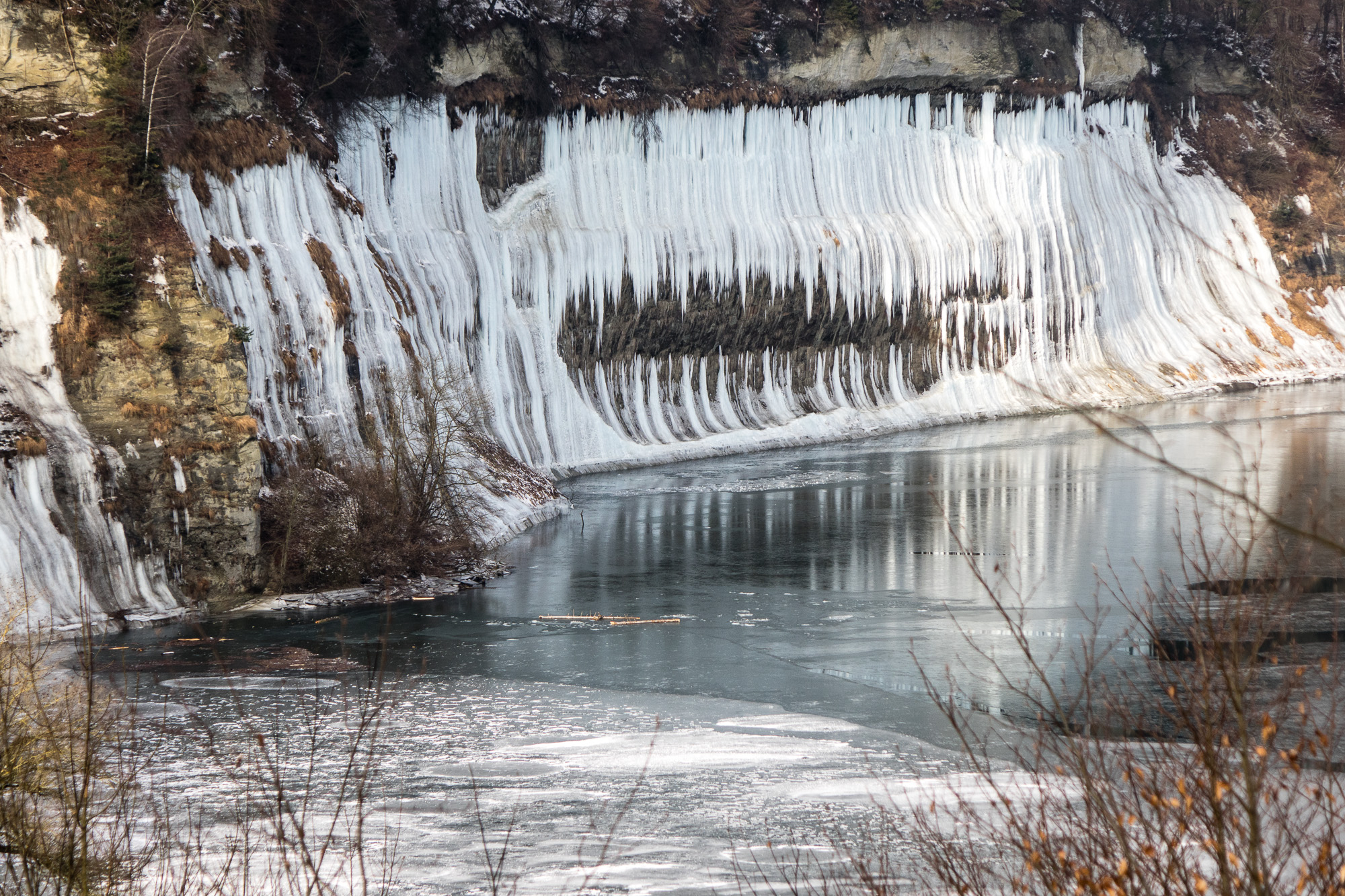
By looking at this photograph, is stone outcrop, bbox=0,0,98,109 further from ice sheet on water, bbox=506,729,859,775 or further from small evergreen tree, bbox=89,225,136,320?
ice sheet on water, bbox=506,729,859,775

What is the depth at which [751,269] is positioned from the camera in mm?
42375

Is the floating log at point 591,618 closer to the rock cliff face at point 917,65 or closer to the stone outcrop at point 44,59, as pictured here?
the stone outcrop at point 44,59

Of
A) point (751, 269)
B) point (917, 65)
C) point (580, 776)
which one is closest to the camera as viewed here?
point (580, 776)

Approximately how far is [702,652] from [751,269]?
86.0ft

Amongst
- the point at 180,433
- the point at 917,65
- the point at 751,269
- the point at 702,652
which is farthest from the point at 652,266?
the point at 702,652

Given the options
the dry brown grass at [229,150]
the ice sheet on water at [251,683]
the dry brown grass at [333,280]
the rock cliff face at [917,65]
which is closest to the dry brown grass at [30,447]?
the ice sheet on water at [251,683]

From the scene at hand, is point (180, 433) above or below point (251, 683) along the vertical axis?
above

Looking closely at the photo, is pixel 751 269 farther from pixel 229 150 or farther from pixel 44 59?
pixel 44 59

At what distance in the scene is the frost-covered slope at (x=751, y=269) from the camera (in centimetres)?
2844

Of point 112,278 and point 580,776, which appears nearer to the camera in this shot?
point 580,776

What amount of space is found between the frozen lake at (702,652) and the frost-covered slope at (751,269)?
17.1 feet

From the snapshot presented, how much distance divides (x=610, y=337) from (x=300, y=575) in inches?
738

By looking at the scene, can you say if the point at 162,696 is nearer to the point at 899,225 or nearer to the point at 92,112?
the point at 92,112

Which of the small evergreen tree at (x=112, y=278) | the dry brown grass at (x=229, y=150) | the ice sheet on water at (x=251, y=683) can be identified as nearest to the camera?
the ice sheet on water at (x=251, y=683)
